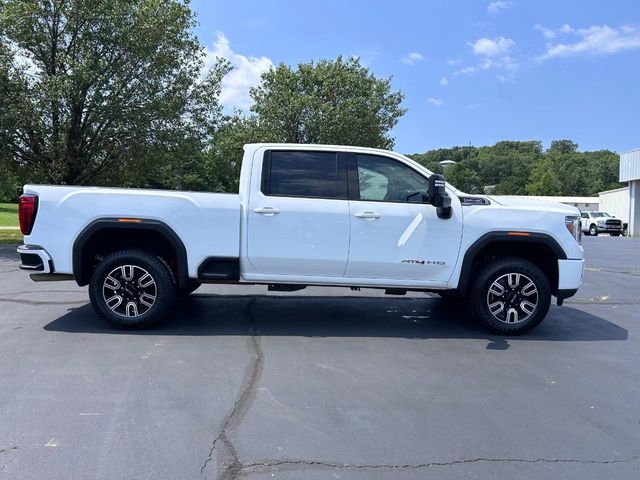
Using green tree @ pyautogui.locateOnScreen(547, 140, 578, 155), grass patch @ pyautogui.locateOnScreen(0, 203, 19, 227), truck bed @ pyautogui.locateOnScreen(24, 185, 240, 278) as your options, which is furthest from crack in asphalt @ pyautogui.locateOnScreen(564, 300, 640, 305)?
green tree @ pyautogui.locateOnScreen(547, 140, 578, 155)

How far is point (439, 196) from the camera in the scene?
595 centimetres

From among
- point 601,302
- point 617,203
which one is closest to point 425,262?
point 601,302

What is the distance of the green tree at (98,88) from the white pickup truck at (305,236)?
441 inches

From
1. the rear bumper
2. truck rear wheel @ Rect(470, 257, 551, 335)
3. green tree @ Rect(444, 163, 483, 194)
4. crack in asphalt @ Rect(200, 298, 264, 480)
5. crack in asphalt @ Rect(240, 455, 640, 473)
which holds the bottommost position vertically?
crack in asphalt @ Rect(240, 455, 640, 473)

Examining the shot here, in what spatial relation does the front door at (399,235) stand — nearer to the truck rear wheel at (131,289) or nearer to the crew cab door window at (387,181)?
the crew cab door window at (387,181)

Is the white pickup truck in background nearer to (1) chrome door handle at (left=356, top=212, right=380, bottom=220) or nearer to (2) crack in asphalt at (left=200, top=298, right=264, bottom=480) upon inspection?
(1) chrome door handle at (left=356, top=212, right=380, bottom=220)

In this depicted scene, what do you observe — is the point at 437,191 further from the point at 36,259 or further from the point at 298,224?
the point at 36,259

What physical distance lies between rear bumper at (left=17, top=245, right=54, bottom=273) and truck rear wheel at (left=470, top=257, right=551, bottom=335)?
4.84m

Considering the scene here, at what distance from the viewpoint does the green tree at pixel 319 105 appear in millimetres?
25642

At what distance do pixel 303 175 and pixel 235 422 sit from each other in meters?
3.19

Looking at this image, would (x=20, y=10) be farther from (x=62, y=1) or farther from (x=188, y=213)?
(x=188, y=213)

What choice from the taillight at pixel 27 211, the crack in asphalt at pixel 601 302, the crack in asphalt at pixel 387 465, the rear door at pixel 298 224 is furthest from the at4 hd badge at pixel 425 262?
the taillight at pixel 27 211

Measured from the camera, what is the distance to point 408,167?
6328 mm

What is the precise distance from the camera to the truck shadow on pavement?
633cm
